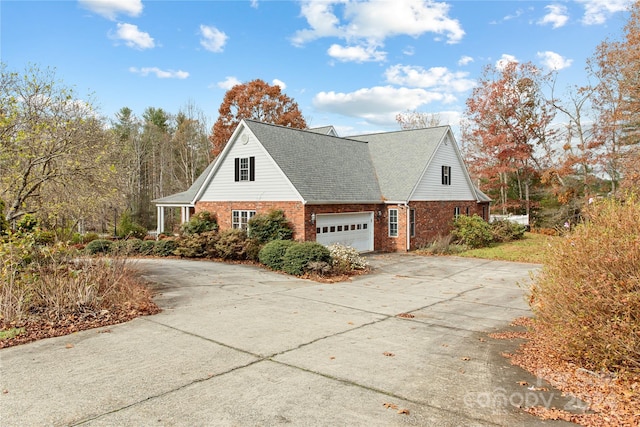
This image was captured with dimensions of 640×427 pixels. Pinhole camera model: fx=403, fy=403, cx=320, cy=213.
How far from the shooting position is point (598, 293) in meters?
4.87

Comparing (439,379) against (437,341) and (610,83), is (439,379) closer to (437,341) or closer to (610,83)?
(437,341)

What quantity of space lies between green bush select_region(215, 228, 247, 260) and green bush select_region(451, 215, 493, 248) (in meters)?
12.4

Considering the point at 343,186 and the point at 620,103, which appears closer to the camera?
the point at 343,186

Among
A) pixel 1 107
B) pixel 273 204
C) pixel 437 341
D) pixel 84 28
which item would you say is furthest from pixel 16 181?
pixel 437 341

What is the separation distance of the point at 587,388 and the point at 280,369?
3774 millimetres

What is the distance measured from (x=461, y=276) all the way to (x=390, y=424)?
1136cm

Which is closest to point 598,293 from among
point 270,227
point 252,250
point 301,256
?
point 301,256

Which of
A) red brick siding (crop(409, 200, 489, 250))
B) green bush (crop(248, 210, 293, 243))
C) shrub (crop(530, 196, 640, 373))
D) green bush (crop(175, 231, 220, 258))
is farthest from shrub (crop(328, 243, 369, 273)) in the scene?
shrub (crop(530, 196, 640, 373))

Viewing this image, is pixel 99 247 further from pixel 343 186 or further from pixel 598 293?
pixel 598 293

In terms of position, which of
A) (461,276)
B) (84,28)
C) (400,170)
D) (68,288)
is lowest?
(461,276)

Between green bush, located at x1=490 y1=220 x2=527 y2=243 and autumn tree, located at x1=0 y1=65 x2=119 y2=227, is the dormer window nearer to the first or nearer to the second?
autumn tree, located at x1=0 y1=65 x2=119 y2=227

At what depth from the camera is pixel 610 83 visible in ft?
87.5

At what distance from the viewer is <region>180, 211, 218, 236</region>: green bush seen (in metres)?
19.8

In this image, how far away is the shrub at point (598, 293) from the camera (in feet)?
15.4
